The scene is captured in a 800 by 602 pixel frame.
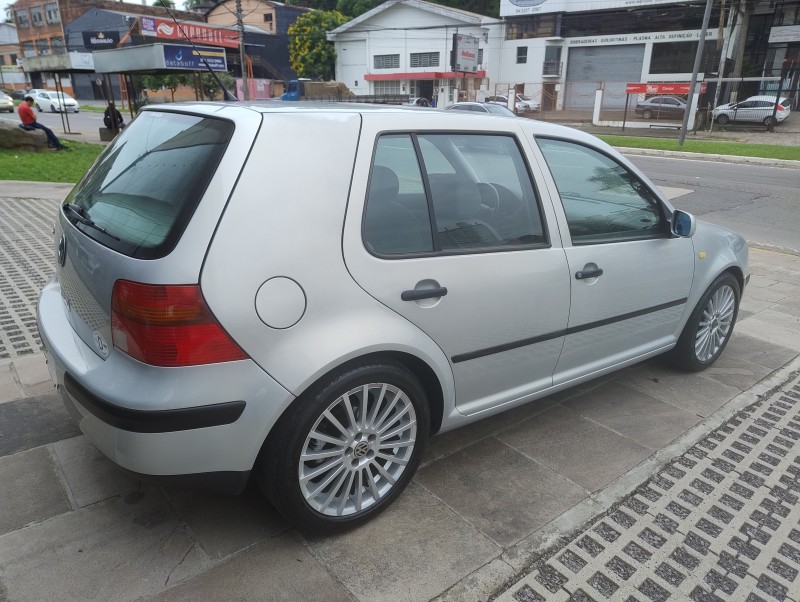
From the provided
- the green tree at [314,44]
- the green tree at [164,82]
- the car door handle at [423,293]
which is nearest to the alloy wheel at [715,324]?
the car door handle at [423,293]

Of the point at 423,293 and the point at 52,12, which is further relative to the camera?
the point at 52,12

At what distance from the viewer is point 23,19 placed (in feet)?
219

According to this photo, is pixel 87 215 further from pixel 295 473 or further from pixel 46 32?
pixel 46 32

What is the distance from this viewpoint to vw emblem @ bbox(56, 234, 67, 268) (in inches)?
102

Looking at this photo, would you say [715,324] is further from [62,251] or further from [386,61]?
[386,61]

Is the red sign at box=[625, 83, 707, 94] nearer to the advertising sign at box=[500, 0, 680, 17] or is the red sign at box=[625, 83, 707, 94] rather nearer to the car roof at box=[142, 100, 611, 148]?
the advertising sign at box=[500, 0, 680, 17]

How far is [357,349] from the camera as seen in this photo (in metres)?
2.23

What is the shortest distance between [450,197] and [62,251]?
5.67ft

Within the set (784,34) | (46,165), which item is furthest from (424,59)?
(46,165)

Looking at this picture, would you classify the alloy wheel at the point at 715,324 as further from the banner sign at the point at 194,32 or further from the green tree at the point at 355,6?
the green tree at the point at 355,6

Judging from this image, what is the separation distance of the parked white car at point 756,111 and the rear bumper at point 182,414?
31646mm

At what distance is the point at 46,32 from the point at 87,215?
7695cm

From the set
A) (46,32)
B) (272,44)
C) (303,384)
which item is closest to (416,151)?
(303,384)

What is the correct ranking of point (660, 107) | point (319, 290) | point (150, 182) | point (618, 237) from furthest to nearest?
point (660, 107) → point (618, 237) → point (150, 182) → point (319, 290)
